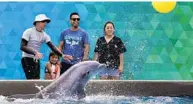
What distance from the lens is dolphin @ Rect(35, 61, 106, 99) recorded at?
24.7 feet

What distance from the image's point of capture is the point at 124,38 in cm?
1267

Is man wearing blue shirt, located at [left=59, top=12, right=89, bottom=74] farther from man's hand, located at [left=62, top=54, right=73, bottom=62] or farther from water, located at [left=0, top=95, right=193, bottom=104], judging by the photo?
water, located at [left=0, top=95, right=193, bottom=104]

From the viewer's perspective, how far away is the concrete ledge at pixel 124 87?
340 inches

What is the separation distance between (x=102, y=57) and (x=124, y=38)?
131 inches

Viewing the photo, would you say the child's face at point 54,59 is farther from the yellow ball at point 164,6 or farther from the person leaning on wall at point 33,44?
the yellow ball at point 164,6

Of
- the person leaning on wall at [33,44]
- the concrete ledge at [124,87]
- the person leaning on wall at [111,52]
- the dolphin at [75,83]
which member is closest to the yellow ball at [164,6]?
the person leaning on wall at [111,52]

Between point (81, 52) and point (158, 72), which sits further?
point (158, 72)

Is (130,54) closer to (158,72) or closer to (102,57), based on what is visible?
(158,72)

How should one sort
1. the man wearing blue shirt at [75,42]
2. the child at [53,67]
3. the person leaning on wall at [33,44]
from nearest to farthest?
the person leaning on wall at [33,44] < the man wearing blue shirt at [75,42] < the child at [53,67]

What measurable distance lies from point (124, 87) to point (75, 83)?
4.71 ft

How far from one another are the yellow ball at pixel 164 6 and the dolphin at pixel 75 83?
5485 millimetres

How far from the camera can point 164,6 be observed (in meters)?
12.6

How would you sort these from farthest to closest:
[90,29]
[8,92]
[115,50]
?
[90,29], [115,50], [8,92]

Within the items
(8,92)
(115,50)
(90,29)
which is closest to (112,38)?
(115,50)
